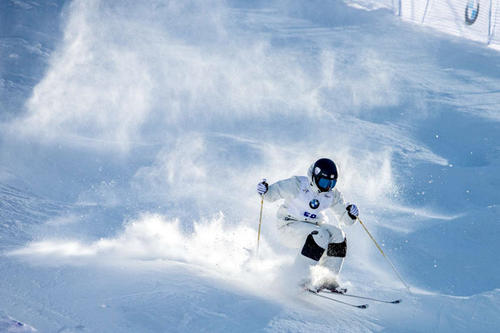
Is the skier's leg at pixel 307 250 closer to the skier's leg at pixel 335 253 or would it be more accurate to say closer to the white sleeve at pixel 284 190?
the skier's leg at pixel 335 253

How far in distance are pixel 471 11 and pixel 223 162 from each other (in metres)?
8.62

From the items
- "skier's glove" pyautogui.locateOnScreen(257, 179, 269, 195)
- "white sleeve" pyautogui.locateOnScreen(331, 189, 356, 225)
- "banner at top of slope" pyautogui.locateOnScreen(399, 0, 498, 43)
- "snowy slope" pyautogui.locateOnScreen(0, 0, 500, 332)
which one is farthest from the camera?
"banner at top of slope" pyautogui.locateOnScreen(399, 0, 498, 43)

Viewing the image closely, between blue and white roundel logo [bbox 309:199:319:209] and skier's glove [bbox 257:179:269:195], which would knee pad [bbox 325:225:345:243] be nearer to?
blue and white roundel logo [bbox 309:199:319:209]

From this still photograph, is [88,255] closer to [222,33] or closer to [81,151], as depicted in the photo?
[81,151]

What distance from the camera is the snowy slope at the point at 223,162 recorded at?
153 inches

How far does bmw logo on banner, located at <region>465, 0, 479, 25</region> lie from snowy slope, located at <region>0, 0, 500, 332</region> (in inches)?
89.9

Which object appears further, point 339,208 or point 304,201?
point 339,208

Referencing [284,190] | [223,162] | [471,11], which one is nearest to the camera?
[284,190]

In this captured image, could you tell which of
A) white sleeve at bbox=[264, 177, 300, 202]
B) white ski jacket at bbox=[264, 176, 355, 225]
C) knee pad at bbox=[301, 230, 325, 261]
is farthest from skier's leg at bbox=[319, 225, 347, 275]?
white sleeve at bbox=[264, 177, 300, 202]

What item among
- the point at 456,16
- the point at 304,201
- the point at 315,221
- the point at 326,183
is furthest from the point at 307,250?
the point at 456,16

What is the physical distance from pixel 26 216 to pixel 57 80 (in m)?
7.57

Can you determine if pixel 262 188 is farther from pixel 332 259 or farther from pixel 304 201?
pixel 332 259

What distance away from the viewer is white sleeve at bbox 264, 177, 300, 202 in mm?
4938

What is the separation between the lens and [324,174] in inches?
183
